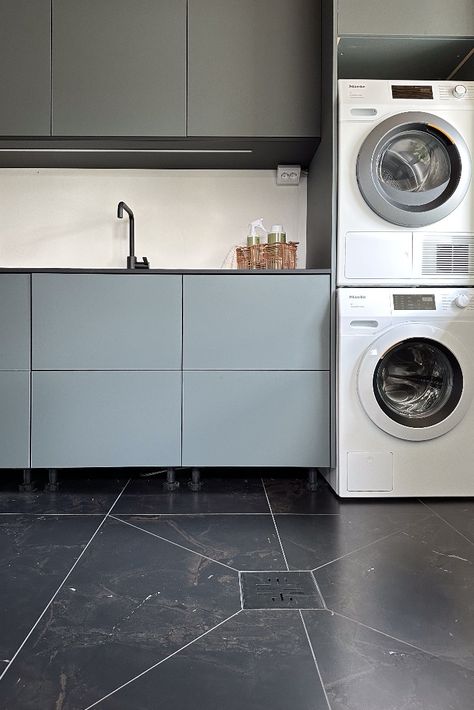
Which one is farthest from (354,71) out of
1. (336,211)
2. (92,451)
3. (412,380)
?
(92,451)

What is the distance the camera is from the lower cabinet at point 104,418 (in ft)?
6.30

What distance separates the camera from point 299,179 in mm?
2465

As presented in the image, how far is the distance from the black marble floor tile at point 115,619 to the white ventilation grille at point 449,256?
1327mm

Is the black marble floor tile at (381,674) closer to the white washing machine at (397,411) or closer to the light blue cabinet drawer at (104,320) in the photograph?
the white washing machine at (397,411)

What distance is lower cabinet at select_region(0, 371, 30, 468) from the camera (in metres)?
1.91

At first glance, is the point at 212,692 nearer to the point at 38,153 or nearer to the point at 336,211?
the point at 336,211

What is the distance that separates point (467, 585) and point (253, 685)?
649 mm

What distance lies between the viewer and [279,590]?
1.18 metres

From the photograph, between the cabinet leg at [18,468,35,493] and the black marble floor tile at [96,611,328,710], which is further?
the cabinet leg at [18,468,35,493]

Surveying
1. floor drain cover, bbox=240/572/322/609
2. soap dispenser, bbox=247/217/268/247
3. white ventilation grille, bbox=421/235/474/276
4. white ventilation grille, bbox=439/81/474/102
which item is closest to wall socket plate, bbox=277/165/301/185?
soap dispenser, bbox=247/217/268/247

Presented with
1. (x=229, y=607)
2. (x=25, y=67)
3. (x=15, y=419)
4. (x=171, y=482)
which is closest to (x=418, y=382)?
(x=171, y=482)

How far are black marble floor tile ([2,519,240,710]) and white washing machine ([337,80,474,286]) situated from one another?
3.96ft

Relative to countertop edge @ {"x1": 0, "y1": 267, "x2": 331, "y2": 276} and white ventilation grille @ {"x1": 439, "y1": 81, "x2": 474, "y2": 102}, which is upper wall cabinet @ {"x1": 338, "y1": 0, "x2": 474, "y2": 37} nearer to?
white ventilation grille @ {"x1": 439, "y1": 81, "x2": 474, "y2": 102}

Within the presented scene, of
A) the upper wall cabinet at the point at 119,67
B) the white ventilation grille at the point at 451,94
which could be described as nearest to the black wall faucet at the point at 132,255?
the upper wall cabinet at the point at 119,67
